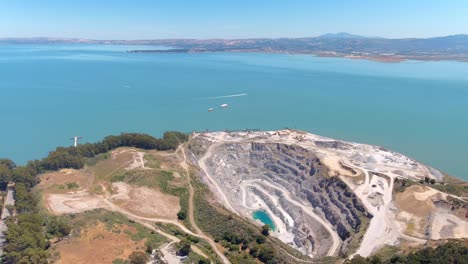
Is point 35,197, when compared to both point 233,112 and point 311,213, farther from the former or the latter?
point 233,112

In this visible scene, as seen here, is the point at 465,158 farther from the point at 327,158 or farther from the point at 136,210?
the point at 136,210

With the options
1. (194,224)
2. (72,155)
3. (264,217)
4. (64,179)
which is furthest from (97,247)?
(72,155)

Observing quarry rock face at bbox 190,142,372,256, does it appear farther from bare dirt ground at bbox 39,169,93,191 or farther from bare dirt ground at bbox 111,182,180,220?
bare dirt ground at bbox 39,169,93,191

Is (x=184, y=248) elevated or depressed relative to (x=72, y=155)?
depressed

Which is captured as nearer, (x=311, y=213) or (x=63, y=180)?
(x=63, y=180)

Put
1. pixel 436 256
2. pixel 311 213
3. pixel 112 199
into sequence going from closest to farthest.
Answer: pixel 436 256 < pixel 112 199 < pixel 311 213

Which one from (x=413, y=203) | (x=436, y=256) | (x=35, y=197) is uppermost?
(x=436, y=256)

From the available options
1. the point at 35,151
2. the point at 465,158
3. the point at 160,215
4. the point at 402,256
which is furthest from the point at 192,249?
the point at 465,158

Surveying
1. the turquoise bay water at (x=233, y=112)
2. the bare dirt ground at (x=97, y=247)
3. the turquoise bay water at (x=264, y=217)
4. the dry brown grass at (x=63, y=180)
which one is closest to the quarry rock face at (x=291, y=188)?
the turquoise bay water at (x=264, y=217)
